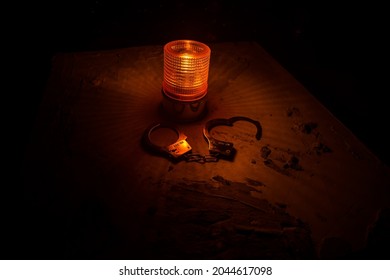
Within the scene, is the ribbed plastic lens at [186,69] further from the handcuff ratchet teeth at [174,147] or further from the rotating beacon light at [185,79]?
the handcuff ratchet teeth at [174,147]

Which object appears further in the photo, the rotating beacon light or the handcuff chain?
the rotating beacon light

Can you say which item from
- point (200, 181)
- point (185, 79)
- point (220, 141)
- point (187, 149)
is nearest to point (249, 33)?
point (185, 79)

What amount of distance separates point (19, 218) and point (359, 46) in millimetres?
3646

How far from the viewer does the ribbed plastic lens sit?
2.09 meters

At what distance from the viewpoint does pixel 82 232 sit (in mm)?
1526

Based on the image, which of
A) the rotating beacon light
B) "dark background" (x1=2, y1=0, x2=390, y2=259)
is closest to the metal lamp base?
the rotating beacon light

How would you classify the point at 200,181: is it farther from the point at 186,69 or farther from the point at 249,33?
the point at 249,33

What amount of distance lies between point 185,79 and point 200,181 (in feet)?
2.51

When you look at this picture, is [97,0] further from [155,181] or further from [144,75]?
[155,181]

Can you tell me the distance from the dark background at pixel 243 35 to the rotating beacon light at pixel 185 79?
1127 mm

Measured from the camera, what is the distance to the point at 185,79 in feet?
7.07

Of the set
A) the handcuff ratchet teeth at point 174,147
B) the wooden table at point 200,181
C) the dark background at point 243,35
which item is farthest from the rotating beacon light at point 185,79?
the dark background at point 243,35

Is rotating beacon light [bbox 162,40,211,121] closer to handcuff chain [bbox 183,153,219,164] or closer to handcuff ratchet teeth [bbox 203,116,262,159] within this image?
handcuff ratchet teeth [bbox 203,116,262,159]

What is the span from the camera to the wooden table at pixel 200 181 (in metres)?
1.52
